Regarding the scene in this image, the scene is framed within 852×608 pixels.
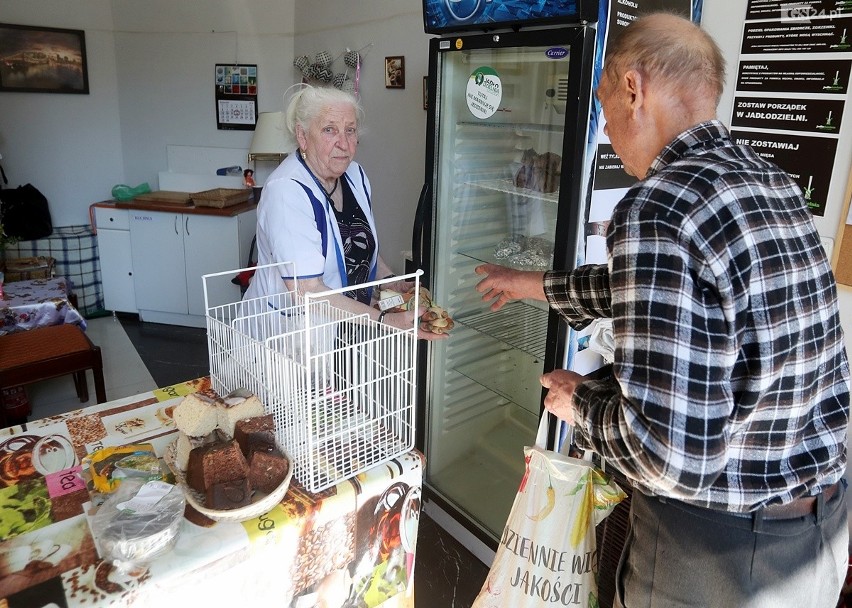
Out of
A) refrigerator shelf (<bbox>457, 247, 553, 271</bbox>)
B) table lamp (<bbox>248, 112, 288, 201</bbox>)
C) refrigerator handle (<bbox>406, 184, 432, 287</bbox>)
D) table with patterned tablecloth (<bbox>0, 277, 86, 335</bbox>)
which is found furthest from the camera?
table lamp (<bbox>248, 112, 288, 201</bbox>)

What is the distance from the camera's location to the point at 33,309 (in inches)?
134

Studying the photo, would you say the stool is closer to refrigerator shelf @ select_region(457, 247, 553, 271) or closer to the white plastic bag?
refrigerator shelf @ select_region(457, 247, 553, 271)

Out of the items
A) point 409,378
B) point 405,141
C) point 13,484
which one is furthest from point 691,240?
point 405,141

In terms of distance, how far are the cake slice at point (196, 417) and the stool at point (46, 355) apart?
2309 millimetres

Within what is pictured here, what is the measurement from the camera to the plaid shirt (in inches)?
35.7

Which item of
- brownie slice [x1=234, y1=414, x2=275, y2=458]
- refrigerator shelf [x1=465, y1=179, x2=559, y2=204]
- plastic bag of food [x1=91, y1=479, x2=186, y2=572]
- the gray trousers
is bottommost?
the gray trousers

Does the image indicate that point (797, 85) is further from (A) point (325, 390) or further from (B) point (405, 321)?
(A) point (325, 390)

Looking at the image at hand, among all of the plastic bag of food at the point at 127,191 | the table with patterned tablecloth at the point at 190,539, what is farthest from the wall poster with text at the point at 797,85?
the plastic bag of food at the point at 127,191

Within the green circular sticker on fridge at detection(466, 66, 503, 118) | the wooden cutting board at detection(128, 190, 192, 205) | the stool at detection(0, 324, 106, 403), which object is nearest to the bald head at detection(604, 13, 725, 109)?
the green circular sticker on fridge at detection(466, 66, 503, 118)

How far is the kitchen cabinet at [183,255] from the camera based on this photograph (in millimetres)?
4523

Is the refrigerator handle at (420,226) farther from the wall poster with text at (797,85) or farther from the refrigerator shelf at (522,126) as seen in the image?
the wall poster with text at (797,85)

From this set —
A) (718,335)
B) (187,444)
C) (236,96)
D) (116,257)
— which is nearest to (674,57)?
(718,335)

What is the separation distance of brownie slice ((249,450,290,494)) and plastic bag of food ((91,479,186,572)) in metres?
0.13

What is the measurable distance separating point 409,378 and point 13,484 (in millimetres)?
826
